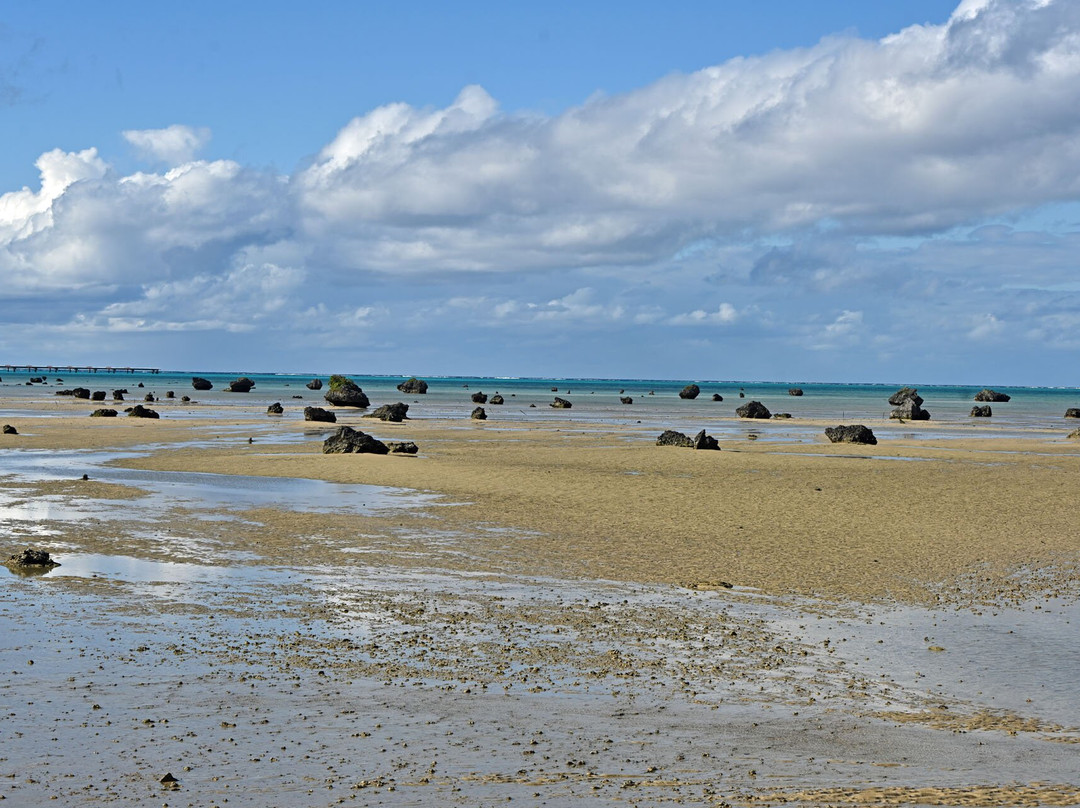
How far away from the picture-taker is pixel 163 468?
35562mm

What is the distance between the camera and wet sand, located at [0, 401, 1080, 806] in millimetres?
8672

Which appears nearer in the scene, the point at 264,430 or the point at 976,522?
the point at 976,522

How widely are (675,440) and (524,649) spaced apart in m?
35.2

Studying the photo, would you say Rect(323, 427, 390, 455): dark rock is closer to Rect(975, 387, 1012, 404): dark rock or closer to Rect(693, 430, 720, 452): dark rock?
Rect(693, 430, 720, 452): dark rock

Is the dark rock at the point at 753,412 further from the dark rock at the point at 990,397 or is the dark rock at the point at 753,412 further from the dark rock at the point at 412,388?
the dark rock at the point at 412,388

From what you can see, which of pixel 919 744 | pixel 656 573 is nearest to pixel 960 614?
pixel 656 573

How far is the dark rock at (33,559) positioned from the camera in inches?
671

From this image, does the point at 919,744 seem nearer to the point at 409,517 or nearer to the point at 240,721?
the point at 240,721

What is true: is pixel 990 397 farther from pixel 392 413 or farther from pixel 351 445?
pixel 351 445

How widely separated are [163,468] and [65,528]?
14525mm

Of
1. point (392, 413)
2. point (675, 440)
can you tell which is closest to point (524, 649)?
point (675, 440)

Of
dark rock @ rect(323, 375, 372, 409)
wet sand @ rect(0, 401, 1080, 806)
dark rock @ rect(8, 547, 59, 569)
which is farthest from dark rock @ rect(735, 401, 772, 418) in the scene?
dark rock @ rect(8, 547, 59, 569)

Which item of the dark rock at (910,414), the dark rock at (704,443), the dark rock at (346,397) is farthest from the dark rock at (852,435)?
the dark rock at (346,397)

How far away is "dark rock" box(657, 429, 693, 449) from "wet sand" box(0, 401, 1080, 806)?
710 inches
